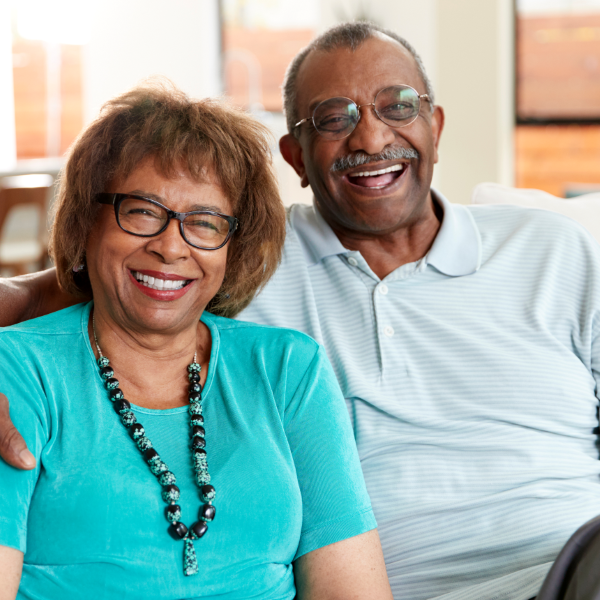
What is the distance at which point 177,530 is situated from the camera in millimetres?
1181

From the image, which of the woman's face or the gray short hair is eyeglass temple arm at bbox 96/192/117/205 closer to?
the woman's face

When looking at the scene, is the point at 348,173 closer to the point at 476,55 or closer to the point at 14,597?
the point at 14,597

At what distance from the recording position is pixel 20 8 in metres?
7.11

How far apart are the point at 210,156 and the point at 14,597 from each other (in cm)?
75

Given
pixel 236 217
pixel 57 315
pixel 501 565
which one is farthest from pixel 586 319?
pixel 57 315

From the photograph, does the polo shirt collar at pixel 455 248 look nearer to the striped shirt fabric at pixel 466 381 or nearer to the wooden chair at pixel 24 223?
the striped shirt fabric at pixel 466 381

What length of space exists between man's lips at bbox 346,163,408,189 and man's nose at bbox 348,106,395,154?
42 millimetres

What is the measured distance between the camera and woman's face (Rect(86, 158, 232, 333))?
1302 millimetres

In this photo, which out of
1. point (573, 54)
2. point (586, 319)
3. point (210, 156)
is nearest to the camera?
point (210, 156)

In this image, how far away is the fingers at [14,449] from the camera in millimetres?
1123

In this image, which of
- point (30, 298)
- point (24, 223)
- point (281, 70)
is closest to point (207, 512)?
point (30, 298)

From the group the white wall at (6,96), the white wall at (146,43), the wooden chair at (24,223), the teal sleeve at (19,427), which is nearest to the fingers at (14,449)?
the teal sleeve at (19,427)

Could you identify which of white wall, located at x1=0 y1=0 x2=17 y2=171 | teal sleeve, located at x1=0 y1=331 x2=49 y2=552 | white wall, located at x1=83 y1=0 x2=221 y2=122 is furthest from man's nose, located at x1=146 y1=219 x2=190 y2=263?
white wall, located at x1=0 y1=0 x2=17 y2=171

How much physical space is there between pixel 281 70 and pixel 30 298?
624 cm
